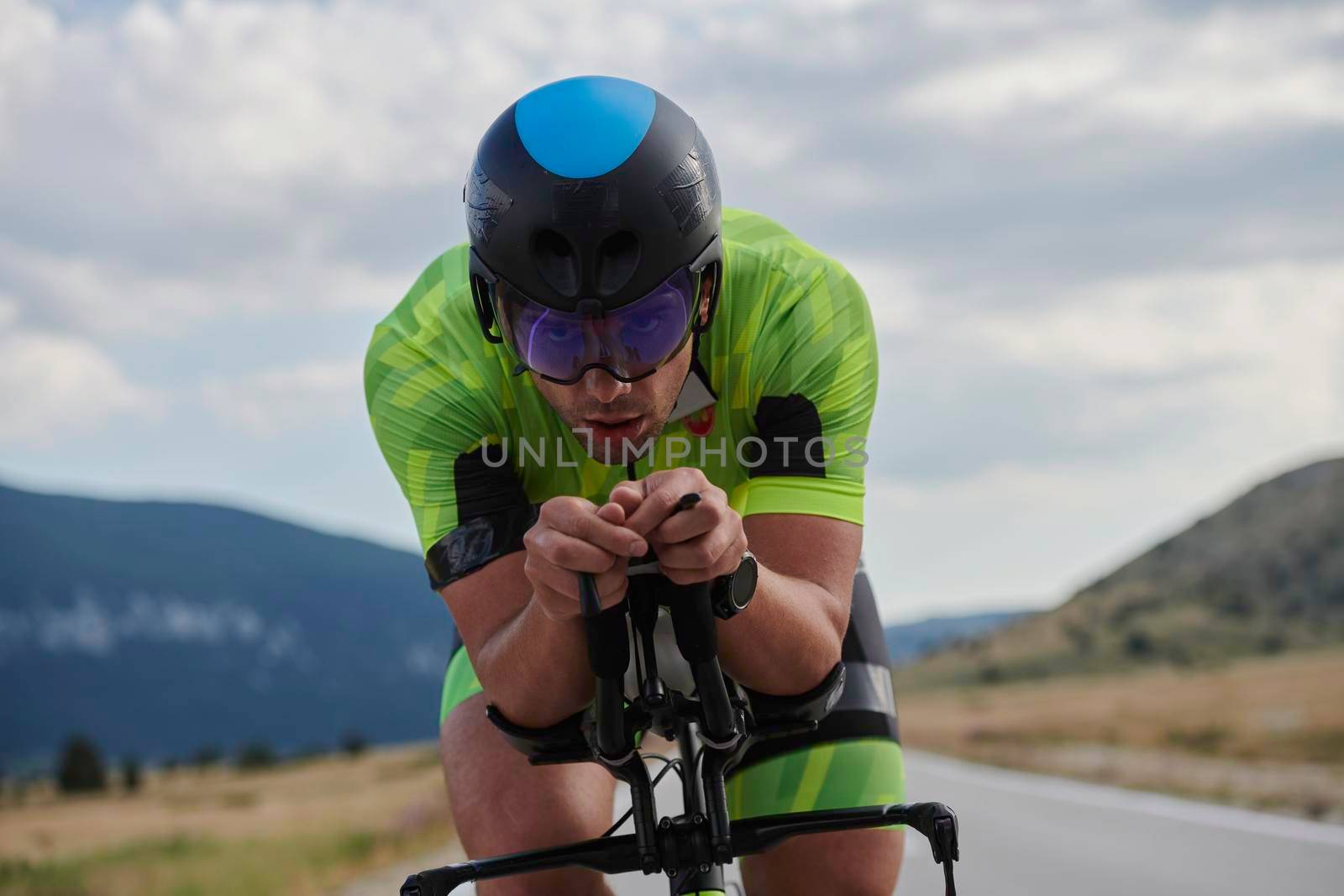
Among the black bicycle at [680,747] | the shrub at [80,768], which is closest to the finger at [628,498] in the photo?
the black bicycle at [680,747]

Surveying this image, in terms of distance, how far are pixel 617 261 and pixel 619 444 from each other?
0.36 metres

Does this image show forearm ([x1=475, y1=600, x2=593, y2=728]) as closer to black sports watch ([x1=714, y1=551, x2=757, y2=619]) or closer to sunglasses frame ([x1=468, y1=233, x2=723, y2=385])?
black sports watch ([x1=714, y1=551, x2=757, y2=619])

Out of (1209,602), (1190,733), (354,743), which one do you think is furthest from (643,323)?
(1209,602)

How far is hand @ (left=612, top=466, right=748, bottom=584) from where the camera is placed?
92.5 inches

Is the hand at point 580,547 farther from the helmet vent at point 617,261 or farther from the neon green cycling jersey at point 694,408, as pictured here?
the neon green cycling jersey at point 694,408

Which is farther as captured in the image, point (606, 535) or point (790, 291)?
point (790, 291)

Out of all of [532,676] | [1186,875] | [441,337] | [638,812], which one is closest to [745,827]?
[638,812]

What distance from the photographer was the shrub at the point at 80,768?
52.9m

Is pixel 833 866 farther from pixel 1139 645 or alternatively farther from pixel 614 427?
pixel 1139 645

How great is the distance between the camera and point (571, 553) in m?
2.35

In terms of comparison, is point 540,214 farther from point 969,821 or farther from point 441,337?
point 969,821

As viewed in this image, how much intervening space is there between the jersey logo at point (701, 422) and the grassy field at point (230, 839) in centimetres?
727

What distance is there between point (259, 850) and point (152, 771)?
172ft

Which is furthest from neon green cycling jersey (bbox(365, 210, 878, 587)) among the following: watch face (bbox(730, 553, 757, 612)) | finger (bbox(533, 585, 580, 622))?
finger (bbox(533, 585, 580, 622))
